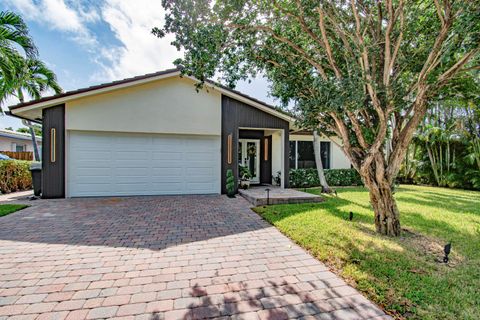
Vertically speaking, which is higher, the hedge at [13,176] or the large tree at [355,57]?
the large tree at [355,57]

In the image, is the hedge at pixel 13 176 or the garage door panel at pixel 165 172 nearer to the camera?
the garage door panel at pixel 165 172

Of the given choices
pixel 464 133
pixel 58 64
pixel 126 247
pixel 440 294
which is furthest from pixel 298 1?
pixel 58 64

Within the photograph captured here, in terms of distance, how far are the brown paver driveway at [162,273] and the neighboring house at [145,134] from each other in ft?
11.6

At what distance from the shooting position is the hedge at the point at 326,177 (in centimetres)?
1241

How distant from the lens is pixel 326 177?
13.1m

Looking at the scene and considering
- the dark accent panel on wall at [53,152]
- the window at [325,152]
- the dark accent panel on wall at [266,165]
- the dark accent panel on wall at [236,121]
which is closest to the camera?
the dark accent panel on wall at [53,152]

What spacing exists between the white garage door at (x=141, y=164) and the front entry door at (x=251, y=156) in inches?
104

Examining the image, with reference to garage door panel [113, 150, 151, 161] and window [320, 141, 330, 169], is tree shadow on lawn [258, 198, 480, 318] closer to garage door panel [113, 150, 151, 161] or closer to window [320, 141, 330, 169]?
garage door panel [113, 150, 151, 161]

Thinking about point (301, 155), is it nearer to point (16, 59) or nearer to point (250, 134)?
point (250, 134)

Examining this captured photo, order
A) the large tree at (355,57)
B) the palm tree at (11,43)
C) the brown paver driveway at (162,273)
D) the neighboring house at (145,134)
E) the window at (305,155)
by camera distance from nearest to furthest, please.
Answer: the brown paver driveway at (162,273) → the large tree at (355,57) → the neighboring house at (145,134) → the palm tree at (11,43) → the window at (305,155)

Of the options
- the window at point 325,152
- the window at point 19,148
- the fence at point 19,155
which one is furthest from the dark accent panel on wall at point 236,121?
the window at point 19,148

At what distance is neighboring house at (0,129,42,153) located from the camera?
716 inches

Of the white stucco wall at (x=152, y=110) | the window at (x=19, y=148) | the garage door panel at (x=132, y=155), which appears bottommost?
the garage door panel at (x=132, y=155)

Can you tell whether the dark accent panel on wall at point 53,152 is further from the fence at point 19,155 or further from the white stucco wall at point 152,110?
the fence at point 19,155
